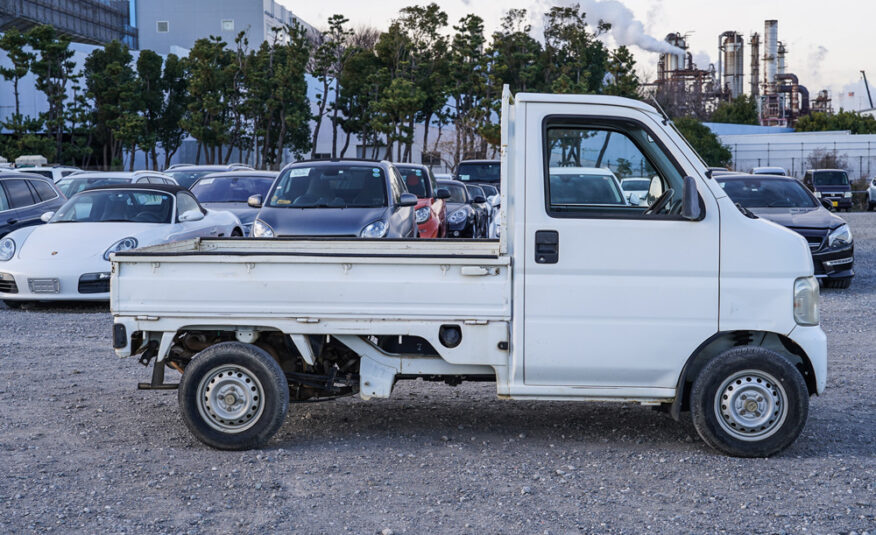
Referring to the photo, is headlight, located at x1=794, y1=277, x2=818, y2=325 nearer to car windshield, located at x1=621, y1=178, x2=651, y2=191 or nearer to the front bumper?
A: car windshield, located at x1=621, y1=178, x2=651, y2=191

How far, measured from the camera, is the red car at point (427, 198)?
16.7 m

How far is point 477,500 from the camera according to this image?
5.18m

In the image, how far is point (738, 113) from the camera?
8619cm

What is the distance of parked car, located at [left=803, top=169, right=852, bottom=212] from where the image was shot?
141 feet

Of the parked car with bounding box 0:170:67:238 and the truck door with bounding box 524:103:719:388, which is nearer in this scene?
the truck door with bounding box 524:103:719:388

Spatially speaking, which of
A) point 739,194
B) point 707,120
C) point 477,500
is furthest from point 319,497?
point 707,120

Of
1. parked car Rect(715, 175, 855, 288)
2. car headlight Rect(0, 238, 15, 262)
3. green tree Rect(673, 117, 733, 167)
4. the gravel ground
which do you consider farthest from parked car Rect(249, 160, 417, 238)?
green tree Rect(673, 117, 733, 167)

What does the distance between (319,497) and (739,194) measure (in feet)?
39.6

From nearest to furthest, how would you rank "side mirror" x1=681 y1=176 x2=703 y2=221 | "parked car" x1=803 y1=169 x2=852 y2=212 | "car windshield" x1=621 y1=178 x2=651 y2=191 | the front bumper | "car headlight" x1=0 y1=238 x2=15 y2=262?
"side mirror" x1=681 y1=176 x2=703 y2=221 < "car windshield" x1=621 y1=178 x2=651 y2=191 < "car headlight" x1=0 y1=238 x2=15 y2=262 < the front bumper < "parked car" x1=803 y1=169 x2=852 y2=212

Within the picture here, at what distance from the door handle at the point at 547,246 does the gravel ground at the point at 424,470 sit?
46.2 inches

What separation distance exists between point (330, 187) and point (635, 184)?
22.9 feet

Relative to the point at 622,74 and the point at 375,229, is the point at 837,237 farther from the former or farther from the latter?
the point at 622,74

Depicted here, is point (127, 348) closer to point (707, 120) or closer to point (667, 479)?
point (667, 479)

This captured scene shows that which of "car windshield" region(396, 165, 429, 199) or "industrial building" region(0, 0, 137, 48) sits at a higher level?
"industrial building" region(0, 0, 137, 48)
